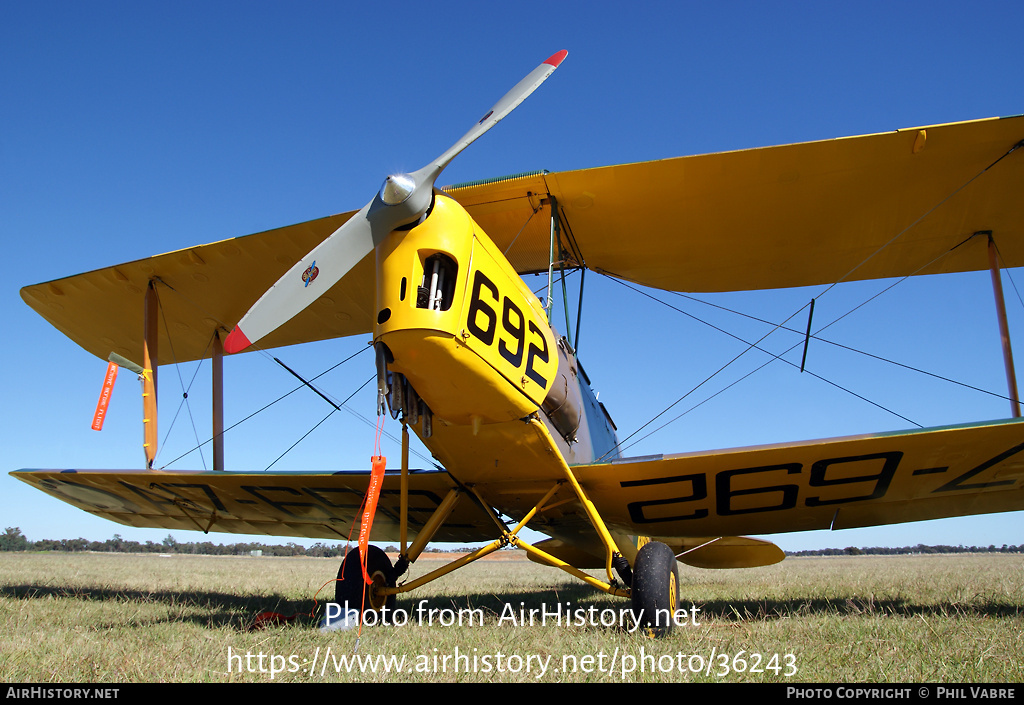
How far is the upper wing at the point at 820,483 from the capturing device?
16.1 ft

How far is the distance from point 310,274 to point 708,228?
12.7ft

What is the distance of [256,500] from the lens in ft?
24.2

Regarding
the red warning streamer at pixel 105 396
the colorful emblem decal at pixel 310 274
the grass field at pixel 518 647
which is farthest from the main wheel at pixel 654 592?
the red warning streamer at pixel 105 396

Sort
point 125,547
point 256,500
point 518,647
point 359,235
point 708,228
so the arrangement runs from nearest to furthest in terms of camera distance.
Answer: point 518,647, point 359,235, point 708,228, point 256,500, point 125,547

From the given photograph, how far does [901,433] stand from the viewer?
4.70 m

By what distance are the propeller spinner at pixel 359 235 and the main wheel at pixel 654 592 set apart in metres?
2.80

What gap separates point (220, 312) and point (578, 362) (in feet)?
15.3

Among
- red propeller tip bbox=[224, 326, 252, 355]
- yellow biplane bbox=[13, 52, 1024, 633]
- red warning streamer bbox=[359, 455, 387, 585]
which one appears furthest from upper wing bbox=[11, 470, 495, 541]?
red propeller tip bbox=[224, 326, 252, 355]

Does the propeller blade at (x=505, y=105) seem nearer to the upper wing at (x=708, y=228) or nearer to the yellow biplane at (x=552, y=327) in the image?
the yellow biplane at (x=552, y=327)

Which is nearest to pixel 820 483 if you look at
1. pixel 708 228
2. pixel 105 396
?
pixel 708 228

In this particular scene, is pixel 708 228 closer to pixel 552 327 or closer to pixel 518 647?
pixel 552 327

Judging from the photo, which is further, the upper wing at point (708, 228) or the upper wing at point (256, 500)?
the upper wing at point (256, 500)

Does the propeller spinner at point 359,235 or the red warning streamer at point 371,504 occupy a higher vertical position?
the propeller spinner at point 359,235
